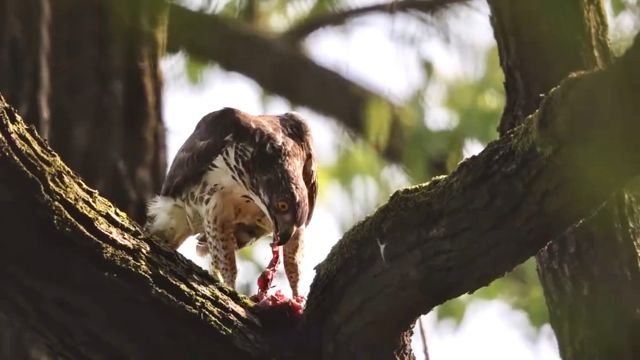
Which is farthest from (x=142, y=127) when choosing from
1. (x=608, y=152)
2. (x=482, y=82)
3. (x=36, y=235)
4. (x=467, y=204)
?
(x=608, y=152)

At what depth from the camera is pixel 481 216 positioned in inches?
104

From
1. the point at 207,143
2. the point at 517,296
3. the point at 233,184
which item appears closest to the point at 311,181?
the point at 233,184

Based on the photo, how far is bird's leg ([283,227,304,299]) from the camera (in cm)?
445

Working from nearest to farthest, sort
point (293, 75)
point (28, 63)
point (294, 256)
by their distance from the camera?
point (28, 63) → point (294, 256) → point (293, 75)

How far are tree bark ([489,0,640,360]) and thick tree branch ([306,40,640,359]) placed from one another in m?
0.77

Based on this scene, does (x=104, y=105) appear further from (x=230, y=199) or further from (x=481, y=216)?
(x=481, y=216)

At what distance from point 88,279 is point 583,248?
1.58 metres

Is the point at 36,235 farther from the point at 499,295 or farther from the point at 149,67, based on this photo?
the point at 499,295

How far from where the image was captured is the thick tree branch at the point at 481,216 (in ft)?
7.25

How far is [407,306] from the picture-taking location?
9.43 ft

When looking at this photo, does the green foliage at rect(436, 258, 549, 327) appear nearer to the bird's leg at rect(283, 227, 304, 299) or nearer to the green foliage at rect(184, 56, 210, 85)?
the bird's leg at rect(283, 227, 304, 299)

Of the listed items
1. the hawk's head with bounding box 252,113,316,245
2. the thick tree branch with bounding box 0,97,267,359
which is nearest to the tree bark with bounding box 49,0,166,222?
the hawk's head with bounding box 252,113,316,245

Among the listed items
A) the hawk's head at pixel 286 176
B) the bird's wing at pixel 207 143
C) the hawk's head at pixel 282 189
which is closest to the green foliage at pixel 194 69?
the bird's wing at pixel 207 143

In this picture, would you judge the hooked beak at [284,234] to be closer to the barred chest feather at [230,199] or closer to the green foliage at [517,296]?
the barred chest feather at [230,199]
